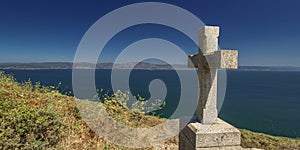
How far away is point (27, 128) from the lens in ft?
10.8

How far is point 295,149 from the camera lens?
28.2ft

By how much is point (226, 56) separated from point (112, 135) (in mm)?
2875

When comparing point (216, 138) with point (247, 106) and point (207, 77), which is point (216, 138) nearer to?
point (207, 77)

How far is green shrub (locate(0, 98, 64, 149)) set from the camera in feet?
9.80

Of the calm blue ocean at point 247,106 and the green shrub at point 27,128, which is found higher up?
the green shrub at point 27,128

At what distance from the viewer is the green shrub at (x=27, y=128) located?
9.80 ft

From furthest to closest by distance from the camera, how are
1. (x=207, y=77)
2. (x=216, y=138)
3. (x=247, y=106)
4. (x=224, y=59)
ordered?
1. (x=247, y=106)
2. (x=207, y=77)
3. (x=216, y=138)
4. (x=224, y=59)

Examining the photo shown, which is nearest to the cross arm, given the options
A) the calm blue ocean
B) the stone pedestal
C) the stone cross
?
the stone cross

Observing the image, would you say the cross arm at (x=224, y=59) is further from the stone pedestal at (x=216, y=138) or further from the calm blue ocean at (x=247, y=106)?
the calm blue ocean at (x=247, y=106)

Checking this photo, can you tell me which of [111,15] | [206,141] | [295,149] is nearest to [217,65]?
[206,141]

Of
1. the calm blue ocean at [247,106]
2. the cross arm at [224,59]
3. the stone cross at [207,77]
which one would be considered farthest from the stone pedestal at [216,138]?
the calm blue ocean at [247,106]

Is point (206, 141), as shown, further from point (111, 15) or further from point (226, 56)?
point (111, 15)

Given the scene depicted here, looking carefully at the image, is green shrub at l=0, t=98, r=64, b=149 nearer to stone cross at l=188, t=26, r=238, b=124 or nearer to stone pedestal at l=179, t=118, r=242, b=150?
stone pedestal at l=179, t=118, r=242, b=150

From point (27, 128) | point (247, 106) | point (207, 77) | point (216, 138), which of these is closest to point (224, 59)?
point (207, 77)
